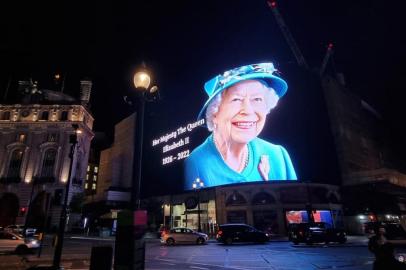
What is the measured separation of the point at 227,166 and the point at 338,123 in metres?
23.7

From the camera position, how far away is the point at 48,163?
57.7 metres

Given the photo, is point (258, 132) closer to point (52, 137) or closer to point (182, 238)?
point (182, 238)

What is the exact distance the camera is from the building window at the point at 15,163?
186ft

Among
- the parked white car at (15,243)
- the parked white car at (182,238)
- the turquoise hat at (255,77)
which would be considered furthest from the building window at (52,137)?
the parked white car at (15,243)

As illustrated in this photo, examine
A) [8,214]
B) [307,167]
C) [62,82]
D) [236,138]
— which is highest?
[62,82]

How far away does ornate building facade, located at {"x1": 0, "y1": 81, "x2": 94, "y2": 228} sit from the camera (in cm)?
5422

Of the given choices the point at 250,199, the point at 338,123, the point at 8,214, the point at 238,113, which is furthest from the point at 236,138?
the point at 8,214

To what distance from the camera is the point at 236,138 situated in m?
45.4

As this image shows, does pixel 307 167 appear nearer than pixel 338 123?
Yes

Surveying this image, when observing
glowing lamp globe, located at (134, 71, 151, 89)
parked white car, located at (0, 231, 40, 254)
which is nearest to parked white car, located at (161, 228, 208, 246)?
parked white car, located at (0, 231, 40, 254)

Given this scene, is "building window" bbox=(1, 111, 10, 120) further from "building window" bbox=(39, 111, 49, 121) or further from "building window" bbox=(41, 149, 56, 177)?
"building window" bbox=(41, 149, 56, 177)

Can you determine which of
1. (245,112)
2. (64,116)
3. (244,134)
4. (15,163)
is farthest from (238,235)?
(15,163)

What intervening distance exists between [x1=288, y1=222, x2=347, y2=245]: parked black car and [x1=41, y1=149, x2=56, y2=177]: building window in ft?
161

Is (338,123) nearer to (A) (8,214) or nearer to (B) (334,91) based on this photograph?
(B) (334,91)
